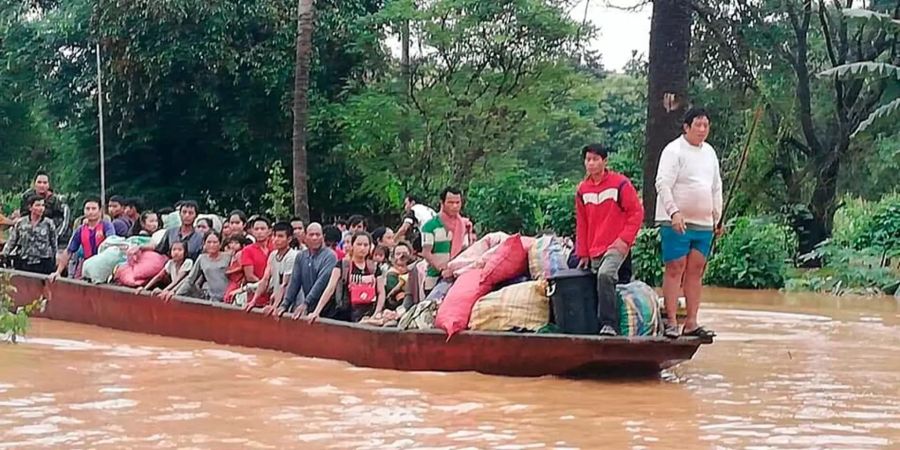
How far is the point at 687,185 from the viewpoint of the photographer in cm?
840

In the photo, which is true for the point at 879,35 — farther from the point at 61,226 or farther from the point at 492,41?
the point at 61,226

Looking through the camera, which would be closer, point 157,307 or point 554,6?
point 157,307

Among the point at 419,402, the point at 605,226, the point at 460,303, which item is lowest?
the point at 419,402

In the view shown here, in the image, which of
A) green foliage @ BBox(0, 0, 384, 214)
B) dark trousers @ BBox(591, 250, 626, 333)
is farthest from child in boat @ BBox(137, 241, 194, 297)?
green foliage @ BBox(0, 0, 384, 214)

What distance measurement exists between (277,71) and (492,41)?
13.6ft

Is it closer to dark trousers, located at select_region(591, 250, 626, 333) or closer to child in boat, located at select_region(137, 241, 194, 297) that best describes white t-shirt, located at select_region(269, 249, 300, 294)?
child in boat, located at select_region(137, 241, 194, 297)

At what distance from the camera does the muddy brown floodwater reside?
6668 millimetres

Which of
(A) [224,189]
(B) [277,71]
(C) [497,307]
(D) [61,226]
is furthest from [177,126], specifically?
(C) [497,307]

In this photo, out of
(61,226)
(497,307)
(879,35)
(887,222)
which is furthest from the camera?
(879,35)

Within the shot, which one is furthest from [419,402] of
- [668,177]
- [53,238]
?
[53,238]

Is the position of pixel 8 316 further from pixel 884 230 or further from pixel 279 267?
pixel 884 230

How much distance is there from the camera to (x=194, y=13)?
22312 mm

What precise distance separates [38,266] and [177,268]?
2854 mm

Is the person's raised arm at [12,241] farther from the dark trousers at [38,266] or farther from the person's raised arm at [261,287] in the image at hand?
the person's raised arm at [261,287]
